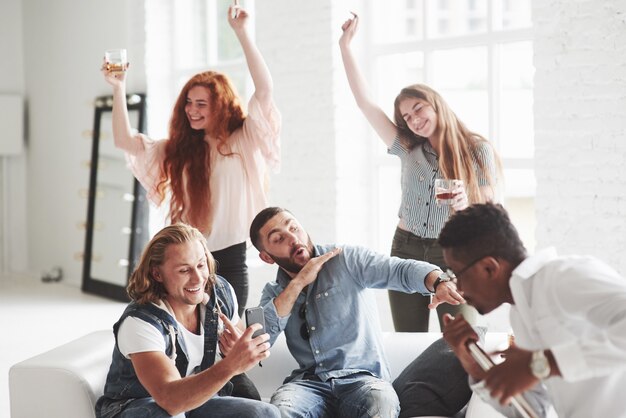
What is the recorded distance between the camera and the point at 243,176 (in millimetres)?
3551

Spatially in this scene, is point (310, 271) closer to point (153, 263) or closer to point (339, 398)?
point (339, 398)

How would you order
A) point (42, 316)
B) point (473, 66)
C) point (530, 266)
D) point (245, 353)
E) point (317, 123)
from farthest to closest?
point (42, 316)
point (317, 123)
point (473, 66)
point (245, 353)
point (530, 266)

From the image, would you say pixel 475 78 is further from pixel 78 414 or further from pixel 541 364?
pixel 541 364

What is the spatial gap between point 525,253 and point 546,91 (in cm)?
238

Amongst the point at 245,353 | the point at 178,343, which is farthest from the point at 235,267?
the point at 245,353

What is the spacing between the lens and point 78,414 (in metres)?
2.49

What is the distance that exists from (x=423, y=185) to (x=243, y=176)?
2.47 feet

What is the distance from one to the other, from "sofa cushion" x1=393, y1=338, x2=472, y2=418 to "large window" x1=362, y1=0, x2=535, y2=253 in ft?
6.63

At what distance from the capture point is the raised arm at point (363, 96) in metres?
3.58

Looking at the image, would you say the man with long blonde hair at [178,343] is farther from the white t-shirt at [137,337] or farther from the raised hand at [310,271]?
the raised hand at [310,271]

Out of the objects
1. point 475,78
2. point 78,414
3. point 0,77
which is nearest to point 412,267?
point 78,414

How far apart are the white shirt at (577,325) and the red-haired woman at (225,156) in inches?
71.7

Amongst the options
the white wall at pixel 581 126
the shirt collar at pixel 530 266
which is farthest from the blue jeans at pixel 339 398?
the white wall at pixel 581 126

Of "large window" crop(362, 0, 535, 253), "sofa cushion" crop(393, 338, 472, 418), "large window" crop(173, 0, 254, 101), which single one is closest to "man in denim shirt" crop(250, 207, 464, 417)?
"sofa cushion" crop(393, 338, 472, 418)
